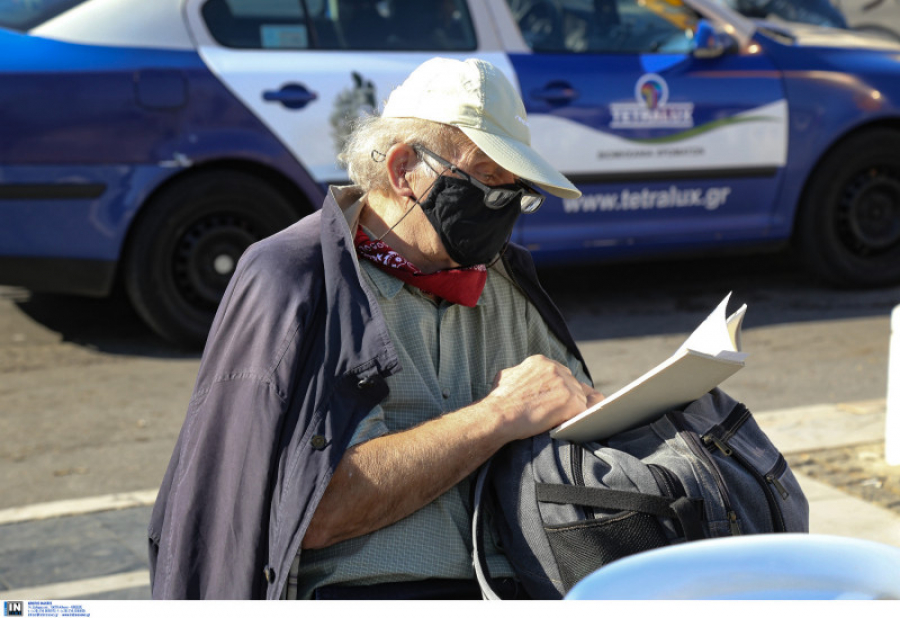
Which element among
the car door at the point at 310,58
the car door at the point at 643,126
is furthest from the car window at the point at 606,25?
the car door at the point at 310,58

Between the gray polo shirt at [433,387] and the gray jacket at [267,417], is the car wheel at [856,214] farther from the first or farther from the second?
the gray jacket at [267,417]

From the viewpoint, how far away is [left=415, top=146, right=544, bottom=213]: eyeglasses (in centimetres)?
212

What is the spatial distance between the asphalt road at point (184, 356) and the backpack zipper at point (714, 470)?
243 centimetres

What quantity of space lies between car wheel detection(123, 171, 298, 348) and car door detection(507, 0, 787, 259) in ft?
4.40

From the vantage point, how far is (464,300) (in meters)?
2.14

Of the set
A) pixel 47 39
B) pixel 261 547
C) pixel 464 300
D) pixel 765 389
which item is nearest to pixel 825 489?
pixel 765 389

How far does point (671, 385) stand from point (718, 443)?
0.13m

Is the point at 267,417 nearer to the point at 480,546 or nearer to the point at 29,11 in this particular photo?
the point at 480,546

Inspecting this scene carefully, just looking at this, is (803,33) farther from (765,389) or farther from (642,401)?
(642,401)

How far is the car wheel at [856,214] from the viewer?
6238 millimetres

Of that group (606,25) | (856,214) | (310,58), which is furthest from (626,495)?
(856,214)

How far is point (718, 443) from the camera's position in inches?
71.6

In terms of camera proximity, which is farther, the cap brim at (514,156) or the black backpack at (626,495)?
the cap brim at (514,156)

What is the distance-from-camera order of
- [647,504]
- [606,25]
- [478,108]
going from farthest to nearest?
[606,25], [478,108], [647,504]
